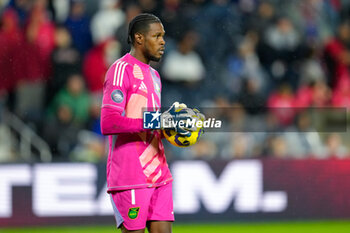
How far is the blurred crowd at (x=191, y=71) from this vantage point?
8.22 m

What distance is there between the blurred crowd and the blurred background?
0.04 feet

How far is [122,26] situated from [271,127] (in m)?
2.38

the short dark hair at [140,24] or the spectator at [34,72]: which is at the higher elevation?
the spectator at [34,72]

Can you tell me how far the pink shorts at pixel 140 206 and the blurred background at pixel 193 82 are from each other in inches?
142

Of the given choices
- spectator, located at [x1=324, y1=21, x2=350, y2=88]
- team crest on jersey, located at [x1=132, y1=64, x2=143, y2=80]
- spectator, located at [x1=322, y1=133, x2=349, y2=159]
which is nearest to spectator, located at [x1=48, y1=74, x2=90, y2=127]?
spectator, located at [x1=322, y1=133, x2=349, y2=159]

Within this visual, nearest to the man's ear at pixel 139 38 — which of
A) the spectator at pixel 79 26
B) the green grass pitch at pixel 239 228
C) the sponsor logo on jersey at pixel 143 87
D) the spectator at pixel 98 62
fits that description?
the sponsor logo on jersey at pixel 143 87

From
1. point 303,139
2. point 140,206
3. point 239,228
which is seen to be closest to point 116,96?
point 140,206

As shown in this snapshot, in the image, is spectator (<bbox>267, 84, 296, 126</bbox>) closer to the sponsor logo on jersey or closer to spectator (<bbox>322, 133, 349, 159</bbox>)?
spectator (<bbox>322, 133, 349, 159</bbox>)

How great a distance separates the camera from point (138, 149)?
4.21m

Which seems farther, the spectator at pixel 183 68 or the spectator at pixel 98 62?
the spectator at pixel 183 68

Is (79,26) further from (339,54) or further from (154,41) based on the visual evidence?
(154,41)

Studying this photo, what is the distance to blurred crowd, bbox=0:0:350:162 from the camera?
8219mm

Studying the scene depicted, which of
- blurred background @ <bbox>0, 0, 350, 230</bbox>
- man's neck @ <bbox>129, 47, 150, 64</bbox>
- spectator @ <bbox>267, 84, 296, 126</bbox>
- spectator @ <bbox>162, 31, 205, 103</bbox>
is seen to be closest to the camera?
man's neck @ <bbox>129, 47, 150, 64</bbox>

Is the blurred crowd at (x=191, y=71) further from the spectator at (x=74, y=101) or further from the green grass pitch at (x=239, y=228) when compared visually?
the green grass pitch at (x=239, y=228)
